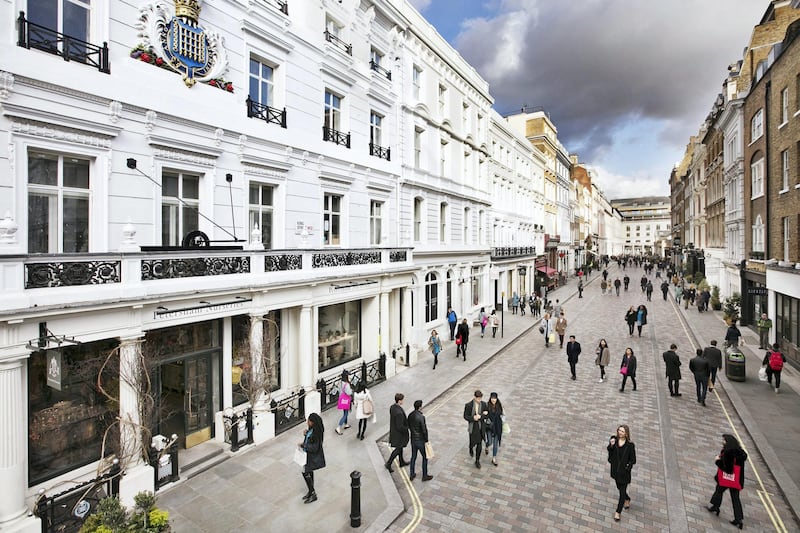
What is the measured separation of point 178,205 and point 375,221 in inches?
348

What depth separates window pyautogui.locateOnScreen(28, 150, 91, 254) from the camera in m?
8.02

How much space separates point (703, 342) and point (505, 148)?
18888mm

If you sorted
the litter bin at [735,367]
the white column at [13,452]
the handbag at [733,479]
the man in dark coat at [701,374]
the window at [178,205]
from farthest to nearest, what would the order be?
the litter bin at [735,367] → the man in dark coat at [701,374] → the window at [178,205] → the handbag at [733,479] → the white column at [13,452]

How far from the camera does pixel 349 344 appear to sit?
16250 millimetres

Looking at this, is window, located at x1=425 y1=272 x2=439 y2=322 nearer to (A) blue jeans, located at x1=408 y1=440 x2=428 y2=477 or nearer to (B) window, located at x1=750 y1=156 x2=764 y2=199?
(A) blue jeans, located at x1=408 y1=440 x2=428 y2=477

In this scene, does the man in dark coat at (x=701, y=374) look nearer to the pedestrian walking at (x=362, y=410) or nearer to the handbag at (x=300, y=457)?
the pedestrian walking at (x=362, y=410)

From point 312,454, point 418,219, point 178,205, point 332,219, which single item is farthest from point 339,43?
point 312,454

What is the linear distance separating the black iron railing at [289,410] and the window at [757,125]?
25.7 metres

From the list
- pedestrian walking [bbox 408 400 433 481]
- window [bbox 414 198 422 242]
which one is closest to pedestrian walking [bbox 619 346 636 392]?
pedestrian walking [bbox 408 400 433 481]

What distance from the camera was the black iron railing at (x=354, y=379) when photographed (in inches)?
520

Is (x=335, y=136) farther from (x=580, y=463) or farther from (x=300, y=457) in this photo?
(x=580, y=463)

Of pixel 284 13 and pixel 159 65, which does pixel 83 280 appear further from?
pixel 284 13

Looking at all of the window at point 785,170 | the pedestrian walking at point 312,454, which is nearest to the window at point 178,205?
the pedestrian walking at point 312,454

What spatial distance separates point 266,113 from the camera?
12.5m
